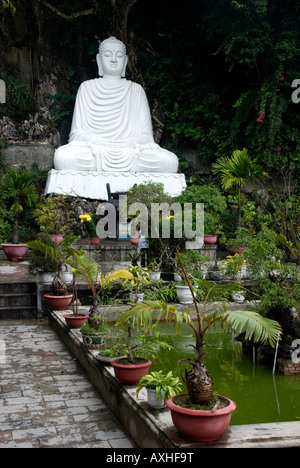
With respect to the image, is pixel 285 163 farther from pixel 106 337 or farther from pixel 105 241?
pixel 106 337

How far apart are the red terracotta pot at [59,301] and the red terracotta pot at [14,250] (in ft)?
9.42

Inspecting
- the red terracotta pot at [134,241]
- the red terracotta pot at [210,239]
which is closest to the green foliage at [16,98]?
the red terracotta pot at [134,241]

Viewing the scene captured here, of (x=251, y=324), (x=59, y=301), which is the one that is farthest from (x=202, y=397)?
(x=59, y=301)

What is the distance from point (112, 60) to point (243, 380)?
36.1 feet

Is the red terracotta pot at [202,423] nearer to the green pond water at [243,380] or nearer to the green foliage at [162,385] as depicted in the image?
the green foliage at [162,385]

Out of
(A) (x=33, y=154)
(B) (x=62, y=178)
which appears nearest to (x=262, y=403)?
(B) (x=62, y=178)

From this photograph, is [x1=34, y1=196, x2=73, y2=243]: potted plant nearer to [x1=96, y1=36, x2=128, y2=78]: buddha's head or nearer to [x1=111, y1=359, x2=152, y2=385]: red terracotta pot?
[x1=96, y1=36, x2=128, y2=78]: buddha's head

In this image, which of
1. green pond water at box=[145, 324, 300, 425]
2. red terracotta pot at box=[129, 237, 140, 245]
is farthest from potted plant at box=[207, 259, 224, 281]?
red terracotta pot at box=[129, 237, 140, 245]

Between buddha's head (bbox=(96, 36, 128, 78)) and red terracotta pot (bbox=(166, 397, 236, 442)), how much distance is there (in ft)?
40.1

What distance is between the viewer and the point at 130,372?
12.7 ft

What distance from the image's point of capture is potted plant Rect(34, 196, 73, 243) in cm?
1032

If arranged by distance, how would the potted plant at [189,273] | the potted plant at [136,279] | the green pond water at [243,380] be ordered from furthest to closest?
the potted plant at [189,273] → the potted plant at [136,279] → the green pond water at [243,380]

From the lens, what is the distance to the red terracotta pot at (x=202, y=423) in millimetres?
2830

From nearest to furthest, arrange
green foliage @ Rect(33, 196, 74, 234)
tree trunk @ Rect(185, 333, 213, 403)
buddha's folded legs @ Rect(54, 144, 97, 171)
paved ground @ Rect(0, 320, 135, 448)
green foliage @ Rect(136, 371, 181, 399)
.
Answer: tree trunk @ Rect(185, 333, 213, 403) → green foliage @ Rect(136, 371, 181, 399) → paved ground @ Rect(0, 320, 135, 448) → green foliage @ Rect(33, 196, 74, 234) → buddha's folded legs @ Rect(54, 144, 97, 171)
